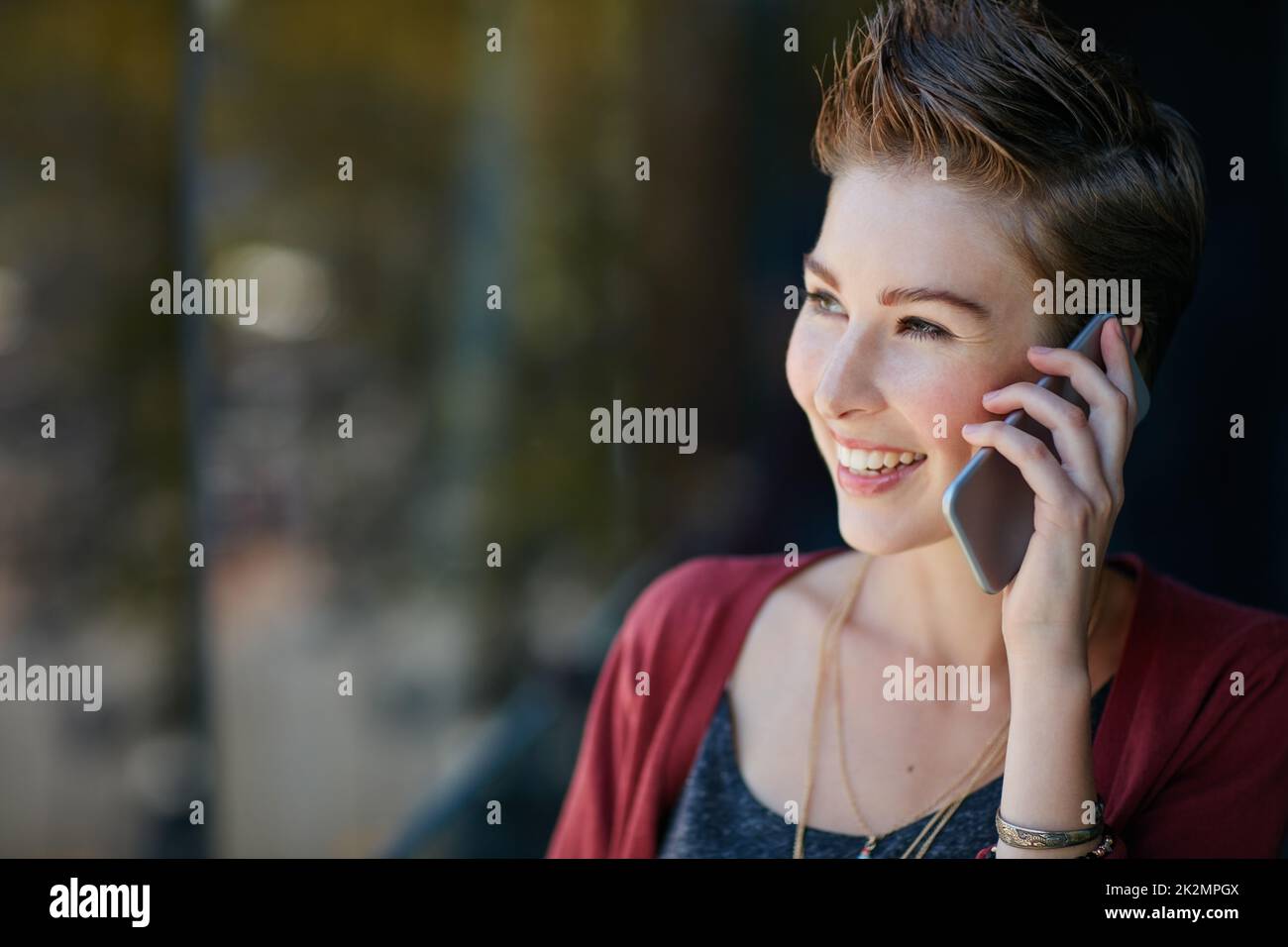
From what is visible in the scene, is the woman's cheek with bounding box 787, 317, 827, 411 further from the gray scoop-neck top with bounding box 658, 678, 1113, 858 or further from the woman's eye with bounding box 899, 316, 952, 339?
the gray scoop-neck top with bounding box 658, 678, 1113, 858

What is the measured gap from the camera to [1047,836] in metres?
1.36

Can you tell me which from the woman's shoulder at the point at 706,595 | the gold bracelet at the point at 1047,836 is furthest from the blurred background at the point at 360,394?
the gold bracelet at the point at 1047,836

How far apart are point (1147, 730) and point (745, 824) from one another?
557 millimetres

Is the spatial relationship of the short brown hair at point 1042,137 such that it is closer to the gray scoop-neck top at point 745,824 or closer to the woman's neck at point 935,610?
the woman's neck at point 935,610

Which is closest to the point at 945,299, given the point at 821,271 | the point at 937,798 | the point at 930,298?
the point at 930,298

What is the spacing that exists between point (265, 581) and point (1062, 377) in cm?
145

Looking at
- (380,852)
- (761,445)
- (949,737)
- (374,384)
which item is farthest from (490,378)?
(949,737)

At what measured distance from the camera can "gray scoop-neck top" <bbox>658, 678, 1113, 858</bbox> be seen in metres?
1.53

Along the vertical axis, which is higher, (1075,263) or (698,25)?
(698,25)

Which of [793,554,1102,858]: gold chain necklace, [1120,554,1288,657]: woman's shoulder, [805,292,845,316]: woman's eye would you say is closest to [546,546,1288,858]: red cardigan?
[1120,554,1288,657]: woman's shoulder

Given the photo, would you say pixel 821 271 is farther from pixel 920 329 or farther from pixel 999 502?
pixel 999 502
